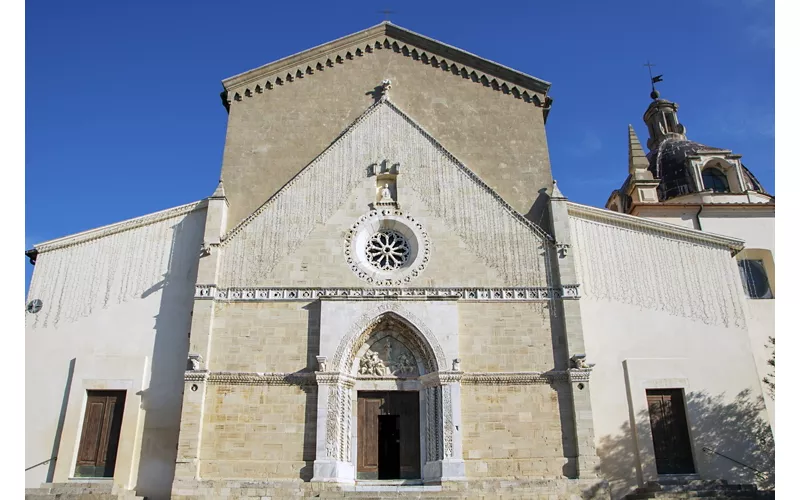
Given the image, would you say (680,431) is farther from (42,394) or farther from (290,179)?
(42,394)

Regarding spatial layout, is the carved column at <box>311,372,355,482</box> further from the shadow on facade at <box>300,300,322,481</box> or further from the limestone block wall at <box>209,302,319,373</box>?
the limestone block wall at <box>209,302,319,373</box>

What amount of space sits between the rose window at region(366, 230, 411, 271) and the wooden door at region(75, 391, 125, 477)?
6885 millimetres

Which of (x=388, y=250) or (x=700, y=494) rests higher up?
(x=388, y=250)

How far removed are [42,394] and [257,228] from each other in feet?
21.0

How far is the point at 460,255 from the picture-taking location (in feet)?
52.3

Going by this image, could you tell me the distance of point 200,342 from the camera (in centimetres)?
1482

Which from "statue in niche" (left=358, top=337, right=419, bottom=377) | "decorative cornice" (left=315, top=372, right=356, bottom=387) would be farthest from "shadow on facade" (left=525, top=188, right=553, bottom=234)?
"decorative cornice" (left=315, top=372, right=356, bottom=387)

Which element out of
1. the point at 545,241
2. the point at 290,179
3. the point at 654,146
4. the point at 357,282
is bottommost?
the point at 357,282

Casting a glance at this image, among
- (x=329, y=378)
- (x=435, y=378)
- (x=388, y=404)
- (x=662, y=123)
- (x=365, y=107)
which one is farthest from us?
(x=662, y=123)

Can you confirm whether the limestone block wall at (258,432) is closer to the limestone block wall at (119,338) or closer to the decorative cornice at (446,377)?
the limestone block wall at (119,338)

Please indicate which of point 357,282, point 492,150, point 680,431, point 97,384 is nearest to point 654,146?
point 492,150

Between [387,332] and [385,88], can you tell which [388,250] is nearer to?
[387,332]

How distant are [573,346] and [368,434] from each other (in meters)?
5.21

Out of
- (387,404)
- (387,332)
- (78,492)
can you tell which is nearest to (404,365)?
(387,332)
